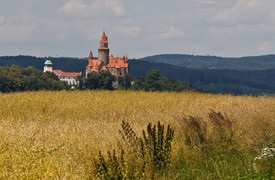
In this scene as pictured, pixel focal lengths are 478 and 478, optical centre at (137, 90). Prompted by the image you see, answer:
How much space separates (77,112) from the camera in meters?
18.0

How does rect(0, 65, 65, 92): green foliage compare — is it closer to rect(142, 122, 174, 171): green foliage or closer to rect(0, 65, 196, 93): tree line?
rect(0, 65, 196, 93): tree line

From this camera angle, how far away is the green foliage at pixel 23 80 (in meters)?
91.3

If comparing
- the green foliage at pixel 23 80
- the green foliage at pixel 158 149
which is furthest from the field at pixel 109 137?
the green foliage at pixel 23 80

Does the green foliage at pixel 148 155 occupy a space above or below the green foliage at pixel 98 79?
above

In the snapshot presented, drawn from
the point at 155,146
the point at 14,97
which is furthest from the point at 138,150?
the point at 14,97

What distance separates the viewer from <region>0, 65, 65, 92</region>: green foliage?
9132 centimetres

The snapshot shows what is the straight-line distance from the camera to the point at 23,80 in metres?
93.4

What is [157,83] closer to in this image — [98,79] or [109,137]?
[98,79]

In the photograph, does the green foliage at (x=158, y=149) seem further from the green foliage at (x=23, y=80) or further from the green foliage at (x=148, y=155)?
the green foliage at (x=23, y=80)

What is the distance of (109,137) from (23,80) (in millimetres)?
85021

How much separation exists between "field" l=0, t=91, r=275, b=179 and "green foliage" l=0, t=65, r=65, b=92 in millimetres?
71635

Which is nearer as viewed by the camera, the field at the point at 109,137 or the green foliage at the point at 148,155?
the field at the point at 109,137

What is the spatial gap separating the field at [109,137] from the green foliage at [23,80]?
7163 centimetres

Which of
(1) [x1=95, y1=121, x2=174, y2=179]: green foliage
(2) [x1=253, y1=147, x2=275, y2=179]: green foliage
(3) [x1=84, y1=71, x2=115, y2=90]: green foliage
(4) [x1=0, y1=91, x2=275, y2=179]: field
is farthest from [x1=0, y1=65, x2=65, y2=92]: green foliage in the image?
(2) [x1=253, y1=147, x2=275, y2=179]: green foliage
